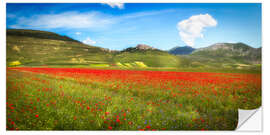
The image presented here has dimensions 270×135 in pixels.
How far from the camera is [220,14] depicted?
189 inches

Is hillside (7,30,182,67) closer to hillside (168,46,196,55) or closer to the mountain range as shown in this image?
the mountain range

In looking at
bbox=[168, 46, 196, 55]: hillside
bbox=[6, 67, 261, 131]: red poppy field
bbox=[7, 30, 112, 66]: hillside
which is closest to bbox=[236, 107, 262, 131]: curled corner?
bbox=[6, 67, 261, 131]: red poppy field

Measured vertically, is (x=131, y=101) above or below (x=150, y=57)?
below

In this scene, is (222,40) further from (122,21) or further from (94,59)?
(94,59)

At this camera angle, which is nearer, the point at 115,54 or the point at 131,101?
the point at 131,101

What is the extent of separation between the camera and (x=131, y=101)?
13.3 ft

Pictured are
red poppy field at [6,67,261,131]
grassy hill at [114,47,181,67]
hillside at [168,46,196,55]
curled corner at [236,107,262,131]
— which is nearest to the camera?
red poppy field at [6,67,261,131]

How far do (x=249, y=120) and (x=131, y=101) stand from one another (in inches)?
144

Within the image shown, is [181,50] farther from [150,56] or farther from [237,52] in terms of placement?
[237,52]

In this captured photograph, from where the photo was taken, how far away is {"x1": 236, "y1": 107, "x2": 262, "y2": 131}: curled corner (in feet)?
13.5

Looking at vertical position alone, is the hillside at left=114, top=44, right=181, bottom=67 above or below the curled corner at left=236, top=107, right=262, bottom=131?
above

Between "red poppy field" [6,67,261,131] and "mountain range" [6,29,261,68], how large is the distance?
357 mm

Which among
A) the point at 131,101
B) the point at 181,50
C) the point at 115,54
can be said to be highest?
the point at 181,50

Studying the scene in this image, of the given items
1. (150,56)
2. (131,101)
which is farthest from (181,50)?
(131,101)
